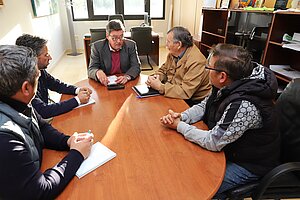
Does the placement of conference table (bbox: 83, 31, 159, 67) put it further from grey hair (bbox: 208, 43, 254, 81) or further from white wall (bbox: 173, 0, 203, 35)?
grey hair (bbox: 208, 43, 254, 81)

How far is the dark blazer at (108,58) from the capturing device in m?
2.16

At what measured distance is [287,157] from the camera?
1.21 meters

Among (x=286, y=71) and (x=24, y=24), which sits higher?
(x=24, y=24)

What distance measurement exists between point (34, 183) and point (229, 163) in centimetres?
93

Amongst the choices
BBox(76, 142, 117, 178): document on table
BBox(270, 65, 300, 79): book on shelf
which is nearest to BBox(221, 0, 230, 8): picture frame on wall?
BBox(270, 65, 300, 79): book on shelf

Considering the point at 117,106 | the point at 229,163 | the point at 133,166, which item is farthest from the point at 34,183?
the point at 229,163

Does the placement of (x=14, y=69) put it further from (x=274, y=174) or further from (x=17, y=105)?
(x=274, y=174)

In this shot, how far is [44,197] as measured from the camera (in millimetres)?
733

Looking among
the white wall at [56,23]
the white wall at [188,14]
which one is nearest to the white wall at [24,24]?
the white wall at [56,23]

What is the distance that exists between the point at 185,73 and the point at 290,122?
817 millimetres

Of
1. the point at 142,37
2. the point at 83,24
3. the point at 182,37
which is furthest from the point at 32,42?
the point at 83,24

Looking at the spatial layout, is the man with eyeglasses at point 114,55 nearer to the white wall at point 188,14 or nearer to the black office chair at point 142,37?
the black office chair at point 142,37

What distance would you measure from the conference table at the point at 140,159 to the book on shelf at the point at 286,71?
129 centimetres

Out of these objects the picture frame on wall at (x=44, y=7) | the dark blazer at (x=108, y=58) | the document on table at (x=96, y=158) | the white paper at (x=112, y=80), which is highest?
the picture frame on wall at (x=44, y=7)
